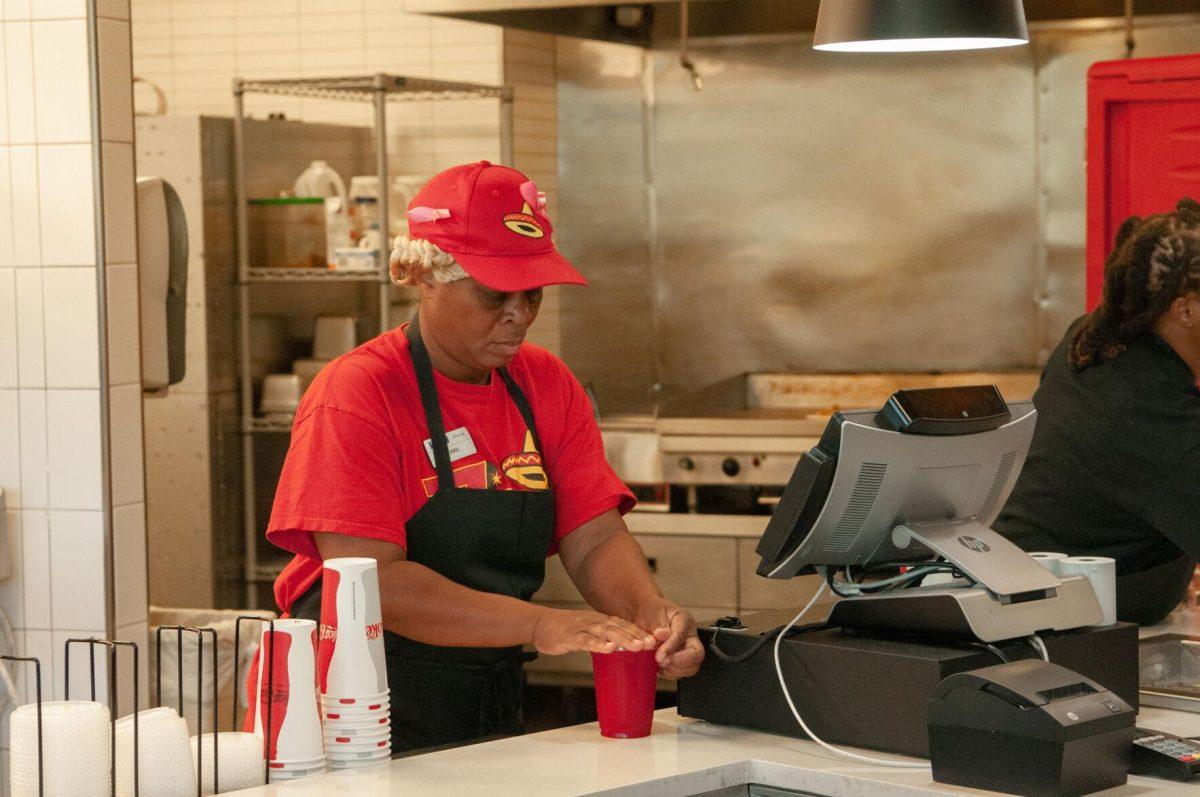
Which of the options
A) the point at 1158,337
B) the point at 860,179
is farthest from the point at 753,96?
the point at 1158,337

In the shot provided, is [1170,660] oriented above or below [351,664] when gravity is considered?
below

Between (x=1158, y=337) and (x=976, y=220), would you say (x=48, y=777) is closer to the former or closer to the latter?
(x=1158, y=337)

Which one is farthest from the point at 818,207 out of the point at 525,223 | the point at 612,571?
the point at 525,223

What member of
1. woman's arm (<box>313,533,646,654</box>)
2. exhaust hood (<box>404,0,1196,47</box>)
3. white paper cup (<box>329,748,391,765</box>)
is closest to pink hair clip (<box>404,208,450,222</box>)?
woman's arm (<box>313,533,646,654</box>)

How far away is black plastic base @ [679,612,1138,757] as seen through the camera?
85.0 inches

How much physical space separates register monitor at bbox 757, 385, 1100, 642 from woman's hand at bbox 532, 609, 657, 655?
215mm

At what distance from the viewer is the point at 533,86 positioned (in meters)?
5.83

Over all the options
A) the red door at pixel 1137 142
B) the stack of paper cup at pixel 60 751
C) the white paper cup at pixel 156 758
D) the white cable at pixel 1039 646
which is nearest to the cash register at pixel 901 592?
the white cable at pixel 1039 646

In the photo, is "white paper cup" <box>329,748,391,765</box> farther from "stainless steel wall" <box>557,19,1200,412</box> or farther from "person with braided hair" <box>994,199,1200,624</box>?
"stainless steel wall" <box>557,19,1200,412</box>

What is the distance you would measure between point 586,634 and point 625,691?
0.10 meters

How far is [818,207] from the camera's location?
229 inches

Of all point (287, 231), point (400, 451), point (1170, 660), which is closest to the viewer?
point (400, 451)

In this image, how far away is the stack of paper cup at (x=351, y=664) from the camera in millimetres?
2148

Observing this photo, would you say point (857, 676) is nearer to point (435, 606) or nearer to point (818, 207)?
point (435, 606)
